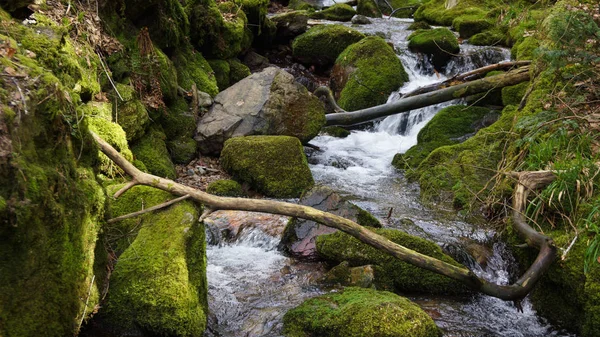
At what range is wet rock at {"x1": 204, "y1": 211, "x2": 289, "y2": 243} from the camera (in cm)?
669

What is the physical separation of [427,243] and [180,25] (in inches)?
264

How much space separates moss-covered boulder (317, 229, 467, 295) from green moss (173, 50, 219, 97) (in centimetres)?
514

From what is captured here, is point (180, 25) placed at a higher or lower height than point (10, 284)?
higher

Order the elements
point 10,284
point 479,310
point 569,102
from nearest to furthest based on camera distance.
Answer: point 10,284, point 479,310, point 569,102

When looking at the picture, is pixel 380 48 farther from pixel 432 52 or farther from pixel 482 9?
pixel 482 9

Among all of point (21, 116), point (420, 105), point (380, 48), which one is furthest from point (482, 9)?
point (21, 116)

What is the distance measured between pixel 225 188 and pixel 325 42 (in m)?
7.87

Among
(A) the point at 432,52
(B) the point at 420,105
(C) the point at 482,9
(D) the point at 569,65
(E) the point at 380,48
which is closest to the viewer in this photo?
(D) the point at 569,65

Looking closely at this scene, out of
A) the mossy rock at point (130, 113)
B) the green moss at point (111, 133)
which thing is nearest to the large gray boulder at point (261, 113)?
the mossy rock at point (130, 113)

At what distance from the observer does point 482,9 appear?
1808cm

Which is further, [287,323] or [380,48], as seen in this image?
[380,48]

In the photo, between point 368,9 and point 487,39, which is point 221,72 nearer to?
point 487,39

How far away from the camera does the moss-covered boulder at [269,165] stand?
8.23 metres

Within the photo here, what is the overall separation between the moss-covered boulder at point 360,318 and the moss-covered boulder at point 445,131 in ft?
17.8
